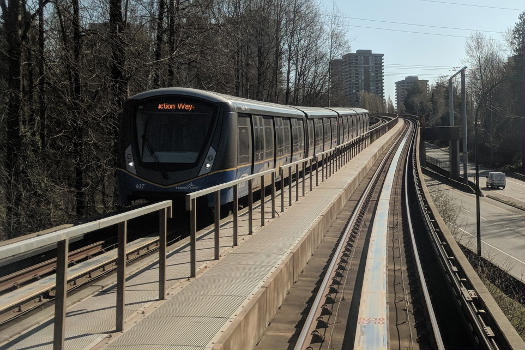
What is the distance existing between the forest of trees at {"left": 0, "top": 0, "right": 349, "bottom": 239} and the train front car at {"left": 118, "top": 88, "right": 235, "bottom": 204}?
4848 mm

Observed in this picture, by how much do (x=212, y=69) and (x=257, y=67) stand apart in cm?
1893

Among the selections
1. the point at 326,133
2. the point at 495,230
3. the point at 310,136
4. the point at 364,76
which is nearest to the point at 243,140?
the point at 310,136

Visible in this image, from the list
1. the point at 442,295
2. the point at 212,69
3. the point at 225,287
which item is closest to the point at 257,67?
the point at 212,69

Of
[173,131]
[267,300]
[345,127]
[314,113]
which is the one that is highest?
[314,113]

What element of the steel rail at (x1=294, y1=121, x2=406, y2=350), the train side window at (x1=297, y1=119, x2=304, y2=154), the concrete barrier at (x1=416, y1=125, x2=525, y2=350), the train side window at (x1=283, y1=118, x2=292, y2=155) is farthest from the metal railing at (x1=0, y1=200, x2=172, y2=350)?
the train side window at (x1=297, y1=119, x2=304, y2=154)

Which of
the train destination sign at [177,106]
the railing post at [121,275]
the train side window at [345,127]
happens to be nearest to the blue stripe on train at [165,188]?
the train destination sign at [177,106]

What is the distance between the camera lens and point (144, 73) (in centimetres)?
1844

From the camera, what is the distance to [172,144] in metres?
11.4

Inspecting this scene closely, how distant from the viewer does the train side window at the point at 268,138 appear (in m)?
14.5

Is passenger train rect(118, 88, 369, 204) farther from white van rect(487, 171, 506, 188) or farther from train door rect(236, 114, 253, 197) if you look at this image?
white van rect(487, 171, 506, 188)

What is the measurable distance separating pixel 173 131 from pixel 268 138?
404cm

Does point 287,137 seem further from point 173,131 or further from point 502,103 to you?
point 502,103

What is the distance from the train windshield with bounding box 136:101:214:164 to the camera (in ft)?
37.2

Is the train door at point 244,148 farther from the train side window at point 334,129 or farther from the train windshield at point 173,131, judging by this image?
the train side window at point 334,129
